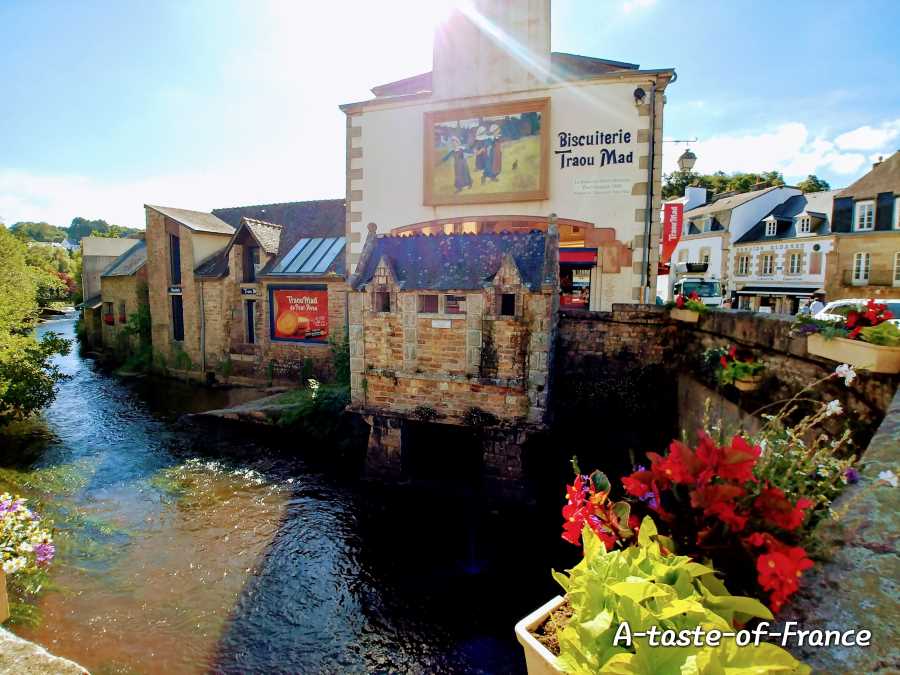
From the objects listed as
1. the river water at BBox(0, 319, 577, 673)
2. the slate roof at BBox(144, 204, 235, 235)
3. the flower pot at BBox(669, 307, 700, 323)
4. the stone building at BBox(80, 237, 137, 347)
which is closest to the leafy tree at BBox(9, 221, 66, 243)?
the stone building at BBox(80, 237, 137, 347)

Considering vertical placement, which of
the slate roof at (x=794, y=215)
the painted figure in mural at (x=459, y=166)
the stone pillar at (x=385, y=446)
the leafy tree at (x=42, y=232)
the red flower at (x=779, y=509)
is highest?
the leafy tree at (x=42, y=232)

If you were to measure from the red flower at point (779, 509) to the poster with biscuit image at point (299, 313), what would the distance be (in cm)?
1707

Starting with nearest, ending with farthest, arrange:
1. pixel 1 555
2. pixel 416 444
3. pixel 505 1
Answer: pixel 1 555 → pixel 416 444 → pixel 505 1

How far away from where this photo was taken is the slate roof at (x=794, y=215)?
1067 inches

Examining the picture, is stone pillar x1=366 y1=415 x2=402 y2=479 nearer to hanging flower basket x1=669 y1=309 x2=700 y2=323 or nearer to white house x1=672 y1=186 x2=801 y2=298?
hanging flower basket x1=669 y1=309 x2=700 y2=323

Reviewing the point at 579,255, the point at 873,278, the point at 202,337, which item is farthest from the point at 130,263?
the point at 873,278

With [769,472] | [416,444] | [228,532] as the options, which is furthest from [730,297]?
[769,472]

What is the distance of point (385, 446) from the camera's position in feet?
35.6

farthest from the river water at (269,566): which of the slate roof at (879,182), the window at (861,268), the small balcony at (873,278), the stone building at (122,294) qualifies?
the slate roof at (879,182)

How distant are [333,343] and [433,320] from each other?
851cm

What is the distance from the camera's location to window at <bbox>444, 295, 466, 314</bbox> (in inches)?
381

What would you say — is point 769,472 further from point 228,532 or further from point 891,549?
point 228,532

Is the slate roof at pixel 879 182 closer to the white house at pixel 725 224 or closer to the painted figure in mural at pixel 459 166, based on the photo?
the white house at pixel 725 224

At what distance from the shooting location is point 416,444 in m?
11.5
